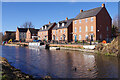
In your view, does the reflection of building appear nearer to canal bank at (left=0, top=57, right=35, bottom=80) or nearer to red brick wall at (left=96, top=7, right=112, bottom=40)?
red brick wall at (left=96, top=7, right=112, bottom=40)

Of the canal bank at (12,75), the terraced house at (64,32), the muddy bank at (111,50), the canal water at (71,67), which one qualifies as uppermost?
the terraced house at (64,32)

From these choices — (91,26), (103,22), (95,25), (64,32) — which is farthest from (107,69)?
(64,32)

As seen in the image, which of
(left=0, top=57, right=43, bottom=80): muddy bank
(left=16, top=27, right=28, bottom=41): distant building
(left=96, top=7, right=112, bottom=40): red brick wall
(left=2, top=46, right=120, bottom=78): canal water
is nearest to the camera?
(left=0, top=57, right=43, bottom=80): muddy bank

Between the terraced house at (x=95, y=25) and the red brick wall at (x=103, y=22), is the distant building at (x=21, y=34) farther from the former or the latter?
the red brick wall at (x=103, y=22)

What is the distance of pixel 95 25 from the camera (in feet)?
116

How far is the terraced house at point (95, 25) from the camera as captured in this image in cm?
3581

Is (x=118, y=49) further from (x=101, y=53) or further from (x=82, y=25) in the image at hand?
(x=82, y=25)

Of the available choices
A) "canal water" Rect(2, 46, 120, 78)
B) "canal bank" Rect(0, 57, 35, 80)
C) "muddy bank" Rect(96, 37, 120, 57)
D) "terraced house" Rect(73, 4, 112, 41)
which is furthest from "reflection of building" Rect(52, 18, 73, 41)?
"canal bank" Rect(0, 57, 35, 80)

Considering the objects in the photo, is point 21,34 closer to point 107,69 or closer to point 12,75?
point 107,69

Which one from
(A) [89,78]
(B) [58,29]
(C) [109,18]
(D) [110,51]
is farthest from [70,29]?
(A) [89,78]

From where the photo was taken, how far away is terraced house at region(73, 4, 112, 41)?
35.8 metres

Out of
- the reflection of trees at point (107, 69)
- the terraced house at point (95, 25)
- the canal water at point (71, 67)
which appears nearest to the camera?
the reflection of trees at point (107, 69)

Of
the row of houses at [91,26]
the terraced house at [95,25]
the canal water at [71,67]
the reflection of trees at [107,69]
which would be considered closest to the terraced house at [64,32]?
the row of houses at [91,26]

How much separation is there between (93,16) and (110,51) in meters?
17.7
